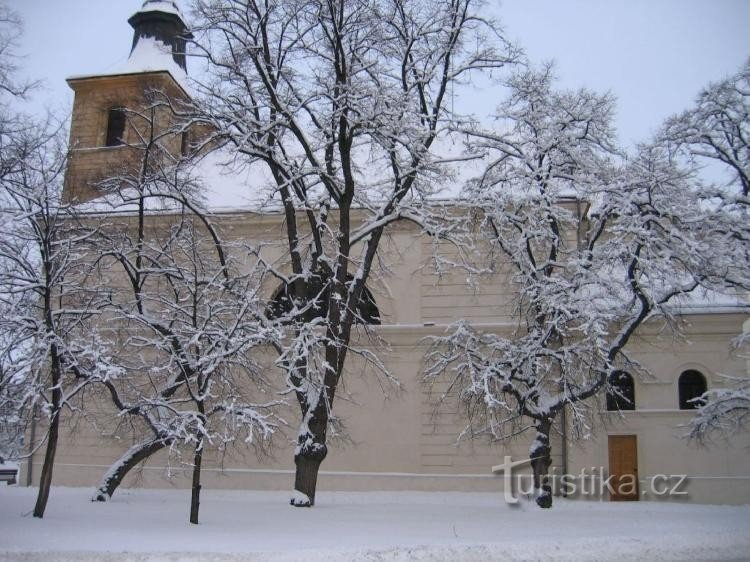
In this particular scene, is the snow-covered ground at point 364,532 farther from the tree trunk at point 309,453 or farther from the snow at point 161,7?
the snow at point 161,7

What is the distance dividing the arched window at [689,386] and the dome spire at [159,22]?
24.0 m

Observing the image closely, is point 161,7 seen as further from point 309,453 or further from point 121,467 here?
point 309,453

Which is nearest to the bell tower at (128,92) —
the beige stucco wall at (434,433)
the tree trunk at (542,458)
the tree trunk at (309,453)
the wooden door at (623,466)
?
the beige stucco wall at (434,433)

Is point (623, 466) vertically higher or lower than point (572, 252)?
lower

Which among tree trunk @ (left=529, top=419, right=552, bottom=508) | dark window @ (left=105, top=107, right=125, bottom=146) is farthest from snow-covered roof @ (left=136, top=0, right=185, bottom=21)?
tree trunk @ (left=529, top=419, right=552, bottom=508)

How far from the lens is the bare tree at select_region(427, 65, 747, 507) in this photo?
631 inches

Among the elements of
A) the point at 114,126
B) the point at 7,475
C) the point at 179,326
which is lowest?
the point at 7,475

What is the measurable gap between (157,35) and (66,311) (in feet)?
67.6

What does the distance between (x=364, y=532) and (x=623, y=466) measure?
13020 millimetres

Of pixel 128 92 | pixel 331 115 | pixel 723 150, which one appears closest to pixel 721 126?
pixel 723 150

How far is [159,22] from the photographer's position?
3219 centimetres

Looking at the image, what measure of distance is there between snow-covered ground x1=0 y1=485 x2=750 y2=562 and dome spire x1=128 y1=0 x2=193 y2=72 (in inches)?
827

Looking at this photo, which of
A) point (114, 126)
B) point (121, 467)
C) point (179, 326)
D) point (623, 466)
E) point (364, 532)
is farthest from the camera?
point (114, 126)

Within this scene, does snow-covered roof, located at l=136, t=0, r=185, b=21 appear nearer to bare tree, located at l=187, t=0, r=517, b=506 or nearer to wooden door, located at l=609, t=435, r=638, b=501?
bare tree, located at l=187, t=0, r=517, b=506
